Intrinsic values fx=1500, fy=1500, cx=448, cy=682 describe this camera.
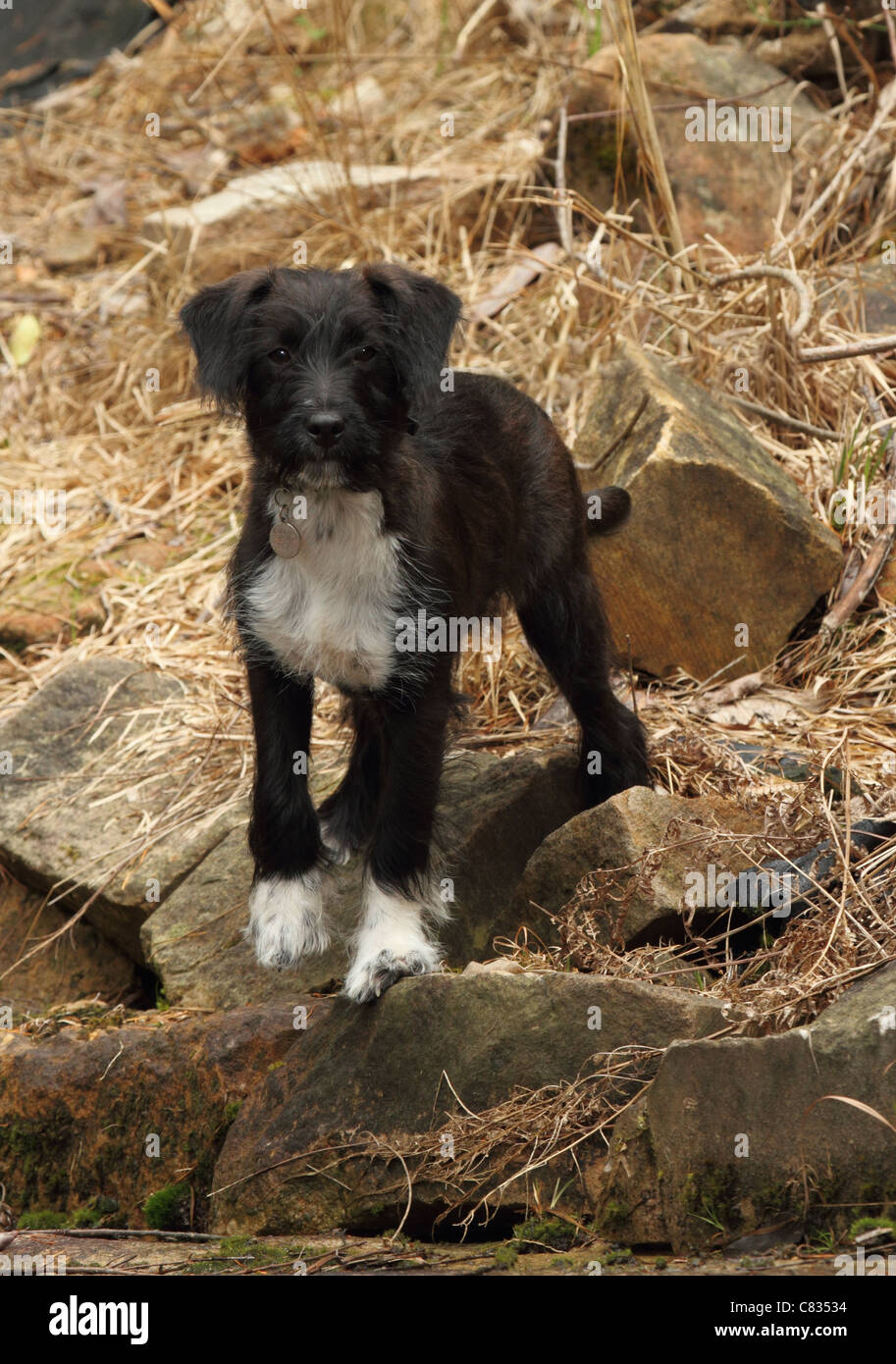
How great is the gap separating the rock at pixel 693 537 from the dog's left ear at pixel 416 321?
192cm

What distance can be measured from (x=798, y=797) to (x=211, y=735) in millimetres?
2549

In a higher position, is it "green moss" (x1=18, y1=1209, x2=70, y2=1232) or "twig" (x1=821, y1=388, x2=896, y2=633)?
"twig" (x1=821, y1=388, x2=896, y2=633)

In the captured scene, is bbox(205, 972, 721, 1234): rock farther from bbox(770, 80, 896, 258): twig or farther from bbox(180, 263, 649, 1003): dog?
bbox(770, 80, 896, 258): twig

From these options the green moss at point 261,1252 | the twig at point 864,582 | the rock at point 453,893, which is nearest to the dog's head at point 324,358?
the rock at point 453,893

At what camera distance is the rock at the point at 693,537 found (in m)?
6.04

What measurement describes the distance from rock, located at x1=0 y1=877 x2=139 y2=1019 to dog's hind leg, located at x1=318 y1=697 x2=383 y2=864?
3.33ft

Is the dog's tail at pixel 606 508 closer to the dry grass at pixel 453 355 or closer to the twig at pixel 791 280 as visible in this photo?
the dry grass at pixel 453 355

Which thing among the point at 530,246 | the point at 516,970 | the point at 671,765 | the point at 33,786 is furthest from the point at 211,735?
the point at 530,246

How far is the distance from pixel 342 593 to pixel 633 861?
119cm

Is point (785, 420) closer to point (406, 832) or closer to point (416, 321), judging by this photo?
point (416, 321)

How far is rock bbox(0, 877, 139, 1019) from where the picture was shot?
5652 mm

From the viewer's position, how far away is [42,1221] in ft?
13.6

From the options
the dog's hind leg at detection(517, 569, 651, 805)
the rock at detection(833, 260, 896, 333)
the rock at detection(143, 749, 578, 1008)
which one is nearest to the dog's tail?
the dog's hind leg at detection(517, 569, 651, 805)

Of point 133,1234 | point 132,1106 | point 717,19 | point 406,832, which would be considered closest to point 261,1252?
point 133,1234
